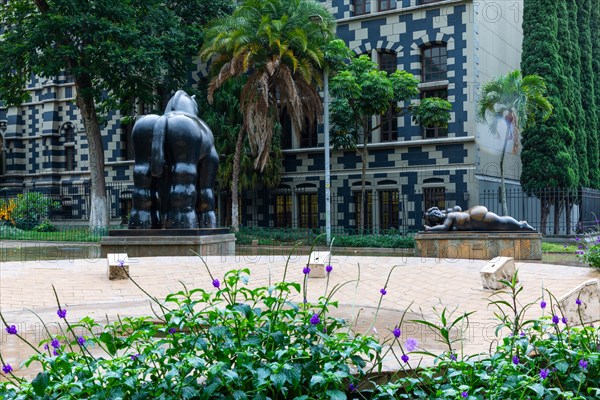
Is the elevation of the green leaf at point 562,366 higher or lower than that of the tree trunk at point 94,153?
lower

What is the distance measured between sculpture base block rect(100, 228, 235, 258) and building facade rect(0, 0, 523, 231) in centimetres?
1596

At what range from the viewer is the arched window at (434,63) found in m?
27.9

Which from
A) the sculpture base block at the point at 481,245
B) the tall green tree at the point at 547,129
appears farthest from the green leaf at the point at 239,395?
the tall green tree at the point at 547,129

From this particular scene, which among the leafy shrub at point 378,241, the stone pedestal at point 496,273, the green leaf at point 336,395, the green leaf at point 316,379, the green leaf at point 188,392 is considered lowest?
the leafy shrub at point 378,241

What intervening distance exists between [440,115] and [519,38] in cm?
1021

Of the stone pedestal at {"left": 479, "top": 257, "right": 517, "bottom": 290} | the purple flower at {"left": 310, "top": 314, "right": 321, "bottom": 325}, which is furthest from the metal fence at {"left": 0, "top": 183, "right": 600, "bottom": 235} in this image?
the purple flower at {"left": 310, "top": 314, "right": 321, "bottom": 325}

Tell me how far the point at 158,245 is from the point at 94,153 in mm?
17550

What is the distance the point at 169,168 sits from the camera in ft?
42.4

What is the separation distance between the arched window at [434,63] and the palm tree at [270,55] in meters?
4.79

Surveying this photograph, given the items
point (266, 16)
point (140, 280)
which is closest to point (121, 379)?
point (140, 280)

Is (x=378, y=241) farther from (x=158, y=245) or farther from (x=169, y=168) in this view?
(x=158, y=245)

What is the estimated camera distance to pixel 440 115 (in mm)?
24922

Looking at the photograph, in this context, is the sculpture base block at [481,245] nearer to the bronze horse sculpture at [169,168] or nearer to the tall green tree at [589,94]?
the bronze horse sculpture at [169,168]

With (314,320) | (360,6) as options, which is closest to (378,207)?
(360,6)
